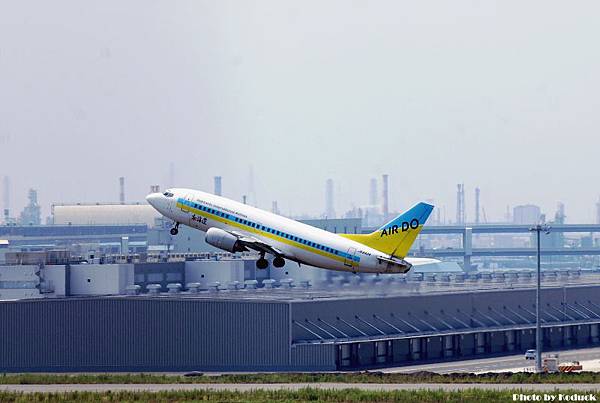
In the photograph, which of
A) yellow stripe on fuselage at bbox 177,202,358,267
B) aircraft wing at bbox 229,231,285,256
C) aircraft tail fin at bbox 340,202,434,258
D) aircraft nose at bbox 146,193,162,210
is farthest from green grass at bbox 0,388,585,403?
aircraft nose at bbox 146,193,162,210

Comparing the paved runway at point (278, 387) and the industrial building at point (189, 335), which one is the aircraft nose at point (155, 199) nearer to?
the paved runway at point (278, 387)

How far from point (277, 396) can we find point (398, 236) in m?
29.6

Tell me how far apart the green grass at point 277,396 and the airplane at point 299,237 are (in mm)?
23015

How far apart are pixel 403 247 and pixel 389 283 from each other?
189 feet

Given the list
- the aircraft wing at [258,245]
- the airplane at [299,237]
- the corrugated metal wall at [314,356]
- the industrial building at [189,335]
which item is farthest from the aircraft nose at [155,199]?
the corrugated metal wall at [314,356]

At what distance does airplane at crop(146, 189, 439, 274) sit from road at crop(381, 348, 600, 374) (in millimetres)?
38860

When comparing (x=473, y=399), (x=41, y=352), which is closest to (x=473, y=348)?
(x=41, y=352)

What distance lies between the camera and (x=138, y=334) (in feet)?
556

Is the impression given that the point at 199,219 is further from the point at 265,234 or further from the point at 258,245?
the point at 265,234

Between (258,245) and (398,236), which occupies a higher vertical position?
(398,236)

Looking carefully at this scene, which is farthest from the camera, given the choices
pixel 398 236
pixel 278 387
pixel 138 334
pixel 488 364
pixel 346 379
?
pixel 488 364

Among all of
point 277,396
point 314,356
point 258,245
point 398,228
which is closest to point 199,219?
point 258,245

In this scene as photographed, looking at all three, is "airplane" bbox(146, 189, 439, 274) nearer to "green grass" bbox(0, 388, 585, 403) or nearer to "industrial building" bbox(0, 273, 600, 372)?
"green grass" bbox(0, 388, 585, 403)

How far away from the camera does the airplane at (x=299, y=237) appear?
406 ft
